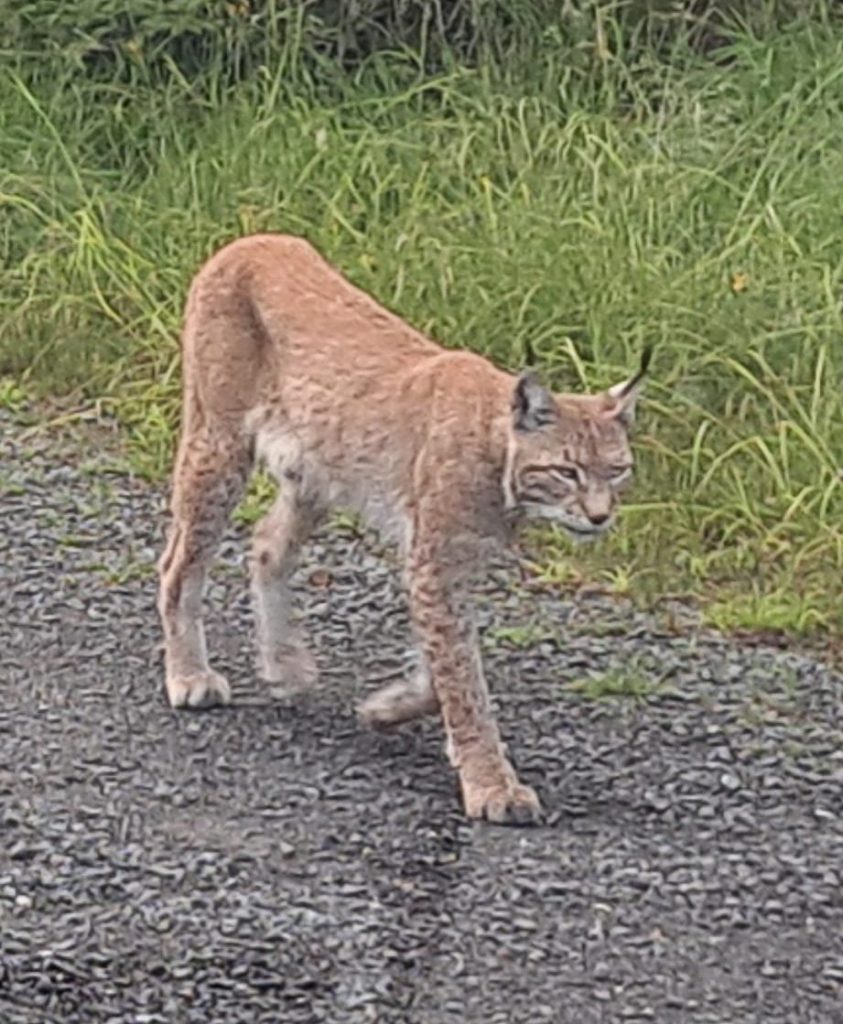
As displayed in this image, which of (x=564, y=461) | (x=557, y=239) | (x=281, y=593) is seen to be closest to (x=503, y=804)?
(x=564, y=461)

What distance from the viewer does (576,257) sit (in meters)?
7.93

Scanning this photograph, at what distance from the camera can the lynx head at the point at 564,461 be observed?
5336mm

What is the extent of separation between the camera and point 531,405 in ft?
17.5

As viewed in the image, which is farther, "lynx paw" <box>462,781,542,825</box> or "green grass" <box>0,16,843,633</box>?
"green grass" <box>0,16,843,633</box>

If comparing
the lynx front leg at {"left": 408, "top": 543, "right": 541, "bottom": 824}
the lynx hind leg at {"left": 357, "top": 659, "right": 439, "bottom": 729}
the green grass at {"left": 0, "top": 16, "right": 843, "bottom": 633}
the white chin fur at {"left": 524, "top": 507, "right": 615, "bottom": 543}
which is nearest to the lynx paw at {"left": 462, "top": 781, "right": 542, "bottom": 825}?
the lynx front leg at {"left": 408, "top": 543, "right": 541, "bottom": 824}

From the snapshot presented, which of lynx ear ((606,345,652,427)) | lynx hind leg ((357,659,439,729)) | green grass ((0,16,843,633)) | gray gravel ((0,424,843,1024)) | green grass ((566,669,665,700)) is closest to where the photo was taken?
gray gravel ((0,424,843,1024))

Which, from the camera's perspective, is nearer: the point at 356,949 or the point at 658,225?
the point at 356,949

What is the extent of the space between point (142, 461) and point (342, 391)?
1939 mm

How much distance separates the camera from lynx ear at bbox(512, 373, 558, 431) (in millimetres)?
5301

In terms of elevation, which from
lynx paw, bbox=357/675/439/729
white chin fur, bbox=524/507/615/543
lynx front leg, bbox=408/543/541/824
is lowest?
lynx paw, bbox=357/675/439/729

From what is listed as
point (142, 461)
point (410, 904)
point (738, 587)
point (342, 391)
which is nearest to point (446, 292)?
point (142, 461)

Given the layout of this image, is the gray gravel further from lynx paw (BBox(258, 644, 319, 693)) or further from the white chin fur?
the white chin fur

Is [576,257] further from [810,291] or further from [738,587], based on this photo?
[738,587]

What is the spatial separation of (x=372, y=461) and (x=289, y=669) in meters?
0.57
